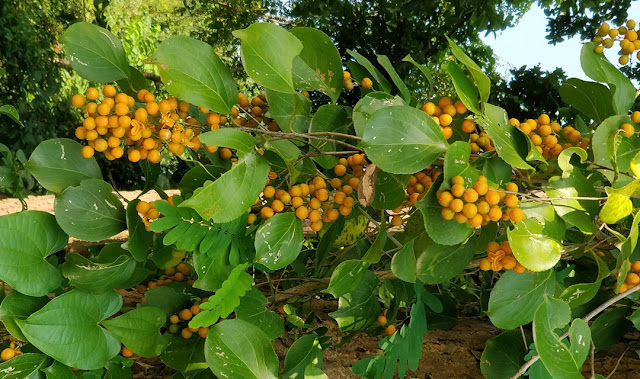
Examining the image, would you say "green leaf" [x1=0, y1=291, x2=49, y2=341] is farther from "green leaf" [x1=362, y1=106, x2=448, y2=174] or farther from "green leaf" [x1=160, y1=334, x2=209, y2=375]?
"green leaf" [x1=362, y1=106, x2=448, y2=174]

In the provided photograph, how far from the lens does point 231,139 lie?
52 cm

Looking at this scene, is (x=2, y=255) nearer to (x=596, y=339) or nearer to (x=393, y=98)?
(x=393, y=98)

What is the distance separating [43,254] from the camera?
0.61 meters

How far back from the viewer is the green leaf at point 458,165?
512 mm

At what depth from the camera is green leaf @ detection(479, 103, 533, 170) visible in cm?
54

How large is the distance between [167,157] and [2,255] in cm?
339

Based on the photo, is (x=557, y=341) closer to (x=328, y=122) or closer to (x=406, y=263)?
(x=406, y=263)

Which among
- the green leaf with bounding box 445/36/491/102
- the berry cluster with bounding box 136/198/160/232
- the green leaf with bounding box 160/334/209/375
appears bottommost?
the green leaf with bounding box 160/334/209/375

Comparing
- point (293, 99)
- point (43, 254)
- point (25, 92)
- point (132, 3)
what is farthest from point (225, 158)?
point (132, 3)

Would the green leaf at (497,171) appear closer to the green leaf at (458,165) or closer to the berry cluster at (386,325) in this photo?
the green leaf at (458,165)

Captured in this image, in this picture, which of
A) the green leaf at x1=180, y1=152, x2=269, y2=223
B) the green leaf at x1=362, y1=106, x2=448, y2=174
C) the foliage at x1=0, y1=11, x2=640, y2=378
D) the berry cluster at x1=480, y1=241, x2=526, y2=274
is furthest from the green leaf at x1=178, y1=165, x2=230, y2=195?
the berry cluster at x1=480, y1=241, x2=526, y2=274

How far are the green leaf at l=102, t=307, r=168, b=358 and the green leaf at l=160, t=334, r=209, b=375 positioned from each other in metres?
0.03

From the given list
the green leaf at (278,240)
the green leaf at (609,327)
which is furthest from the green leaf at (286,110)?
the green leaf at (609,327)

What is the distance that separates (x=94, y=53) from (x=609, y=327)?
81 centimetres
